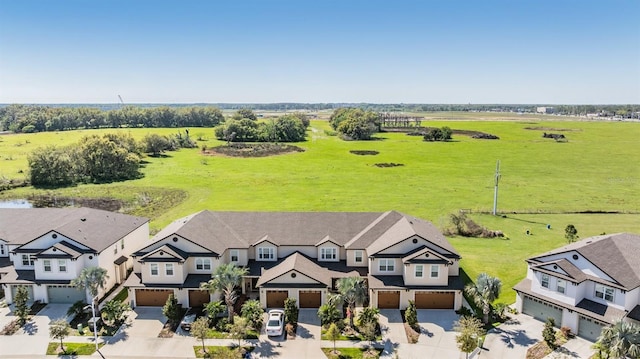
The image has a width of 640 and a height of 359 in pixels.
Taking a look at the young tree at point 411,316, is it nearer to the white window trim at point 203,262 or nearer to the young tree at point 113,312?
the white window trim at point 203,262

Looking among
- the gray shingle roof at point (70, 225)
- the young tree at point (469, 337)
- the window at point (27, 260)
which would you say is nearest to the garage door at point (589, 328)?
the young tree at point (469, 337)

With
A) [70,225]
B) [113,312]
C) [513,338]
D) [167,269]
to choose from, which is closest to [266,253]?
[167,269]

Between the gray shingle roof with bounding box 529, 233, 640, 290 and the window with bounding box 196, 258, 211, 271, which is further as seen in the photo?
the window with bounding box 196, 258, 211, 271

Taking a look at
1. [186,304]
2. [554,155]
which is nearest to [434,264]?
[186,304]

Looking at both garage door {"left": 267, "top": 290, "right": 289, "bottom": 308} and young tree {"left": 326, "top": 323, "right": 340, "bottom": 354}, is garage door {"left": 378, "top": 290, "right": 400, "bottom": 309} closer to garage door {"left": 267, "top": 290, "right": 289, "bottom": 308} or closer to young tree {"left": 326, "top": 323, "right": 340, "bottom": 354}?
young tree {"left": 326, "top": 323, "right": 340, "bottom": 354}

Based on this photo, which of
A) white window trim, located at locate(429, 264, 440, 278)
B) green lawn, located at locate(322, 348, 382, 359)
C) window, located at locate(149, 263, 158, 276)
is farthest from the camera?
window, located at locate(149, 263, 158, 276)

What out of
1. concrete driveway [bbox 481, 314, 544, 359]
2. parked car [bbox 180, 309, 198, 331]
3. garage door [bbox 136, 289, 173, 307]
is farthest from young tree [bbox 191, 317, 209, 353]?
concrete driveway [bbox 481, 314, 544, 359]

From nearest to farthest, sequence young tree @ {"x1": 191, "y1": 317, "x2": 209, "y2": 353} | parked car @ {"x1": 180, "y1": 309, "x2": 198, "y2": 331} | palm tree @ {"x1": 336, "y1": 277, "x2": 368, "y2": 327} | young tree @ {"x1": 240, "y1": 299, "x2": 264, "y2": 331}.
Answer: young tree @ {"x1": 191, "y1": 317, "x2": 209, "y2": 353} → palm tree @ {"x1": 336, "y1": 277, "x2": 368, "y2": 327} → young tree @ {"x1": 240, "y1": 299, "x2": 264, "y2": 331} → parked car @ {"x1": 180, "y1": 309, "x2": 198, "y2": 331}
